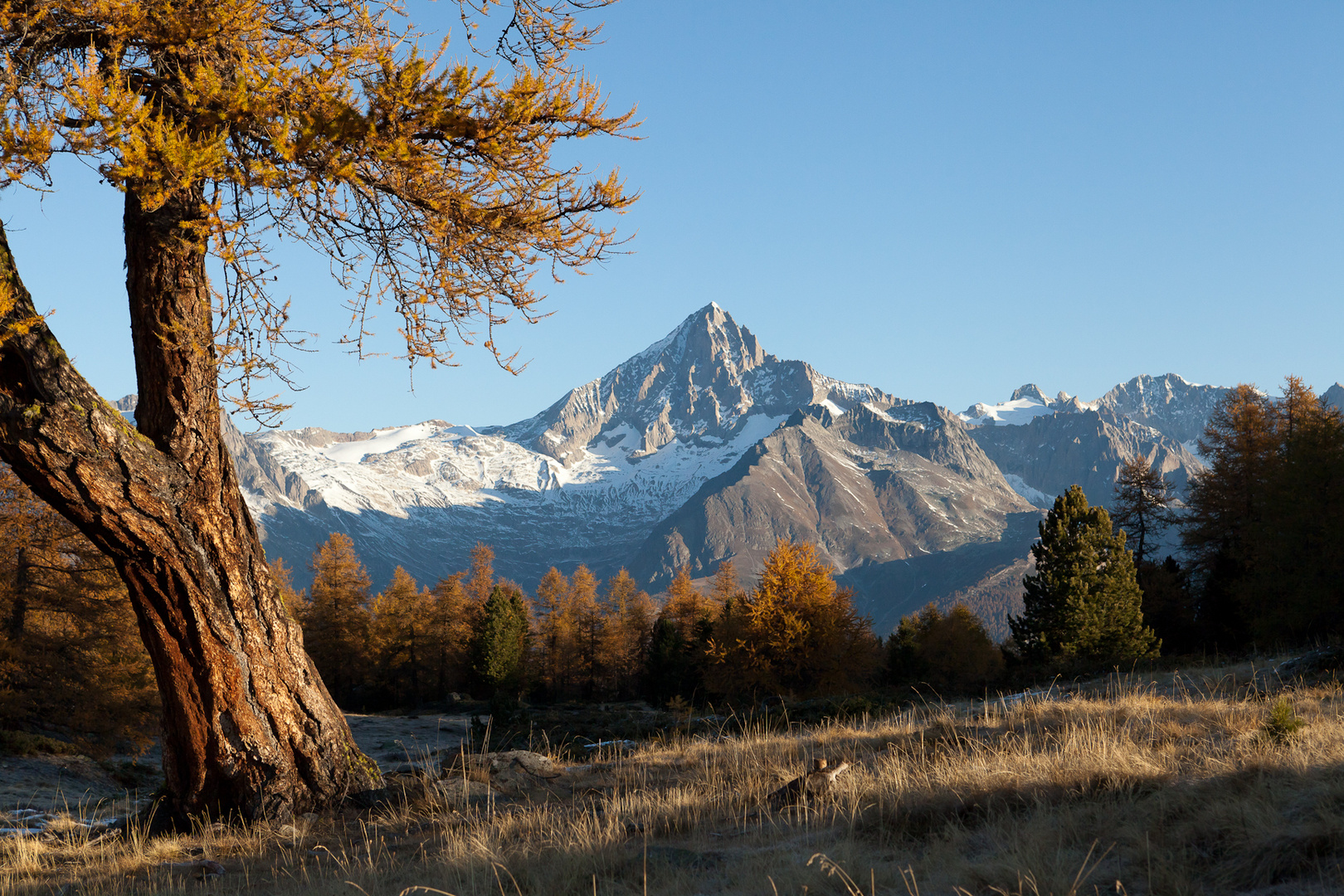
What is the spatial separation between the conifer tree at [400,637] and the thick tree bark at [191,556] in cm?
4477

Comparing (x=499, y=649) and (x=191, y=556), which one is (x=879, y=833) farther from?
(x=499, y=649)

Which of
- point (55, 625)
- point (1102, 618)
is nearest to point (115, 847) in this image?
point (55, 625)

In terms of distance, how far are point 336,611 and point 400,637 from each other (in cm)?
510

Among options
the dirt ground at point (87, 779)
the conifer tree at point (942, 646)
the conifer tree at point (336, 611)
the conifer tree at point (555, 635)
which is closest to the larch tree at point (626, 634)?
the conifer tree at point (555, 635)

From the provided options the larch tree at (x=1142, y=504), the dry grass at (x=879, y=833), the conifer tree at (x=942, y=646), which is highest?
the larch tree at (x=1142, y=504)

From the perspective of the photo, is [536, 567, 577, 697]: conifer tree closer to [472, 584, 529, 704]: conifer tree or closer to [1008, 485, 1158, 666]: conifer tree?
[472, 584, 529, 704]: conifer tree

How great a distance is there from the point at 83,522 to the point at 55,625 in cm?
1834

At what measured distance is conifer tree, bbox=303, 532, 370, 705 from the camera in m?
46.6

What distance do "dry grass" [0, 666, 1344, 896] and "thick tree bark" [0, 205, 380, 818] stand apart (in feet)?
1.58

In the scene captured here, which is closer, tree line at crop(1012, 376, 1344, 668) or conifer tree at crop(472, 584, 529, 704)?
tree line at crop(1012, 376, 1344, 668)

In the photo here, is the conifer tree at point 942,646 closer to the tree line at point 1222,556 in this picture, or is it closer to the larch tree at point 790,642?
the tree line at point 1222,556

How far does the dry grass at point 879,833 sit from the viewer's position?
2910 mm

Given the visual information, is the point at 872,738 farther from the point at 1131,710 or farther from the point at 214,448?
the point at 214,448

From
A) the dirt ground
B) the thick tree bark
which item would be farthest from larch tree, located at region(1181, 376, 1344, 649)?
the thick tree bark
